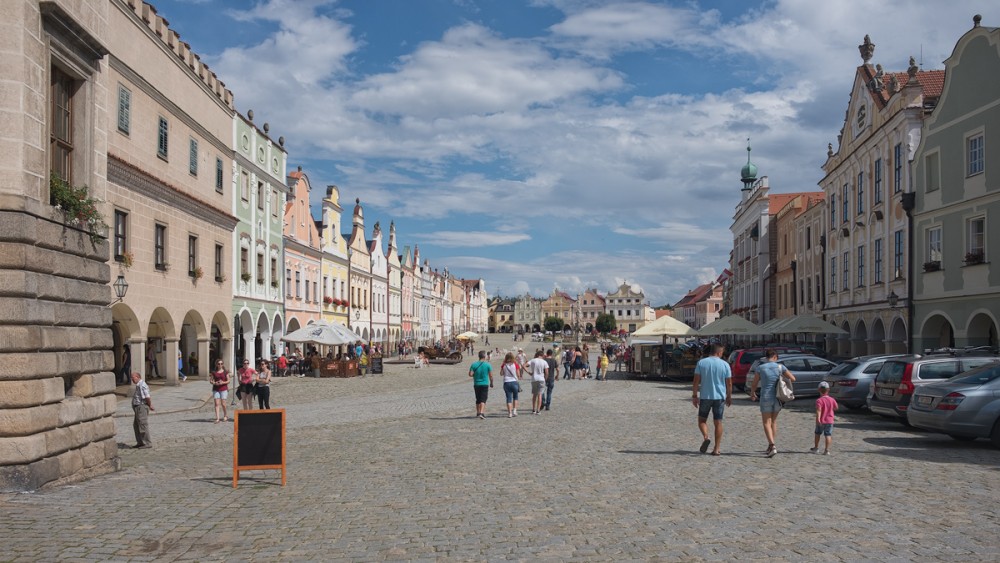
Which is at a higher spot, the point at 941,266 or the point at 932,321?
→ the point at 941,266

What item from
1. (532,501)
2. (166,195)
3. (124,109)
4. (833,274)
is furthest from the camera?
(833,274)

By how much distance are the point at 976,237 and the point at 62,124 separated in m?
25.7

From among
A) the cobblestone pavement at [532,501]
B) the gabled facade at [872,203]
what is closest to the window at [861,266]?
the gabled facade at [872,203]

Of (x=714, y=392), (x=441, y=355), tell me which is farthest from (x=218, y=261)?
(x=441, y=355)

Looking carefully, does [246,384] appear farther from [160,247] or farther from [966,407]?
[966,407]

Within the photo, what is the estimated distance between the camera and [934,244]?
28.6m

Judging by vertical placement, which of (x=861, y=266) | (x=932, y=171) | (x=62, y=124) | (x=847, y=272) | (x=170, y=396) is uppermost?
(x=932, y=171)

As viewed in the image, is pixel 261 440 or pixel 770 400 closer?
pixel 261 440

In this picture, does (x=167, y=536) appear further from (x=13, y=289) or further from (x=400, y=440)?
(x=400, y=440)

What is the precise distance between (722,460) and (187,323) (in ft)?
85.7

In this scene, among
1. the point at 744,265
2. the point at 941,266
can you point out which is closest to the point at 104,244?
the point at 941,266

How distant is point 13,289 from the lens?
32.6 feet

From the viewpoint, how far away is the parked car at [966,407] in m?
13.8

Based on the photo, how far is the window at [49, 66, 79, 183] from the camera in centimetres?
1131
